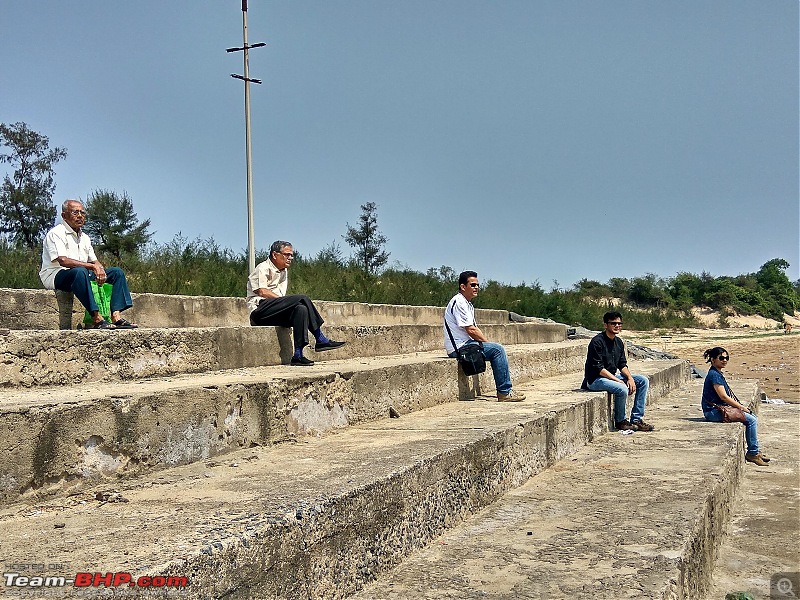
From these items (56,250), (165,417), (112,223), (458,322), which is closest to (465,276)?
(458,322)

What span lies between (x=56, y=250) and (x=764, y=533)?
16.9 feet

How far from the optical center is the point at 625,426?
6.79 meters

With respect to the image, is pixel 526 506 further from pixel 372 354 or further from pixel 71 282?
pixel 71 282

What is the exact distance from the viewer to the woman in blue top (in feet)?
22.0

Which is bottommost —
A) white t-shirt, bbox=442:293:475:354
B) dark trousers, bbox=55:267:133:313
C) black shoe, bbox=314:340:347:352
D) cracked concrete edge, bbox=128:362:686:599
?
cracked concrete edge, bbox=128:362:686:599

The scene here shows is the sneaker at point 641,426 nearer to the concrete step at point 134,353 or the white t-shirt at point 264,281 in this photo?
the concrete step at point 134,353

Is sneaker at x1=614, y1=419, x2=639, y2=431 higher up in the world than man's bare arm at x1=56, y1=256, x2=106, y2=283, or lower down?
lower down

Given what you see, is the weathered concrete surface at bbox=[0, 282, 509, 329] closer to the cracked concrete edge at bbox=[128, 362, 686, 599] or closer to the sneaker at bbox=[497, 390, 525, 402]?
the sneaker at bbox=[497, 390, 525, 402]

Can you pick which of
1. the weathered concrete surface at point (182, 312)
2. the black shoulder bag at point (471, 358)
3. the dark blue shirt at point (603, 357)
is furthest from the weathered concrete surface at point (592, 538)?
the weathered concrete surface at point (182, 312)

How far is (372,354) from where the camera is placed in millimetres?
6660

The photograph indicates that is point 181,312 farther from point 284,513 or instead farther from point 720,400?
point 720,400

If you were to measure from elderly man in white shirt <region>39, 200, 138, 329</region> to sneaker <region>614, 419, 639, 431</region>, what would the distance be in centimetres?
442

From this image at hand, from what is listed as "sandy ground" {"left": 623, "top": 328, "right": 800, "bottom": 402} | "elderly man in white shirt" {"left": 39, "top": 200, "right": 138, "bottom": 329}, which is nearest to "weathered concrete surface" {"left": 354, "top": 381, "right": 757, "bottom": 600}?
"elderly man in white shirt" {"left": 39, "top": 200, "right": 138, "bottom": 329}

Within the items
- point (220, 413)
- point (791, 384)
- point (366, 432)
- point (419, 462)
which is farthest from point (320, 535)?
point (791, 384)
